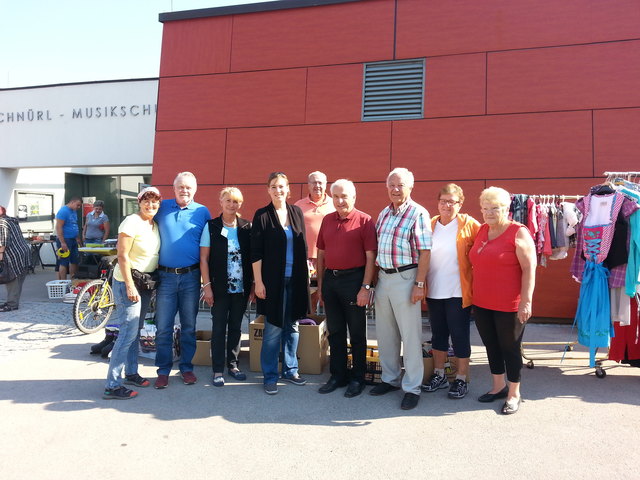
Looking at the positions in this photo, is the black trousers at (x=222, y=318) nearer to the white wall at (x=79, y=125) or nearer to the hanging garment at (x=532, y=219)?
the hanging garment at (x=532, y=219)

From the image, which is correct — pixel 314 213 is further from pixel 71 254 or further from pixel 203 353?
pixel 71 254

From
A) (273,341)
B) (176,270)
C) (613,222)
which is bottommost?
(273,341)

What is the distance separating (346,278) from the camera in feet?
11.2

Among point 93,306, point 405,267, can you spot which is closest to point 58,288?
point 93,306

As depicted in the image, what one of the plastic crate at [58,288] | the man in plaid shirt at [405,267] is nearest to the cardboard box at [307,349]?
the man in plaid shirt at [405,267]

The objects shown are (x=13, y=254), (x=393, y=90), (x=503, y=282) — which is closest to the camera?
(x=503, y=282)

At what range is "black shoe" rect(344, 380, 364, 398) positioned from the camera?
347 cm

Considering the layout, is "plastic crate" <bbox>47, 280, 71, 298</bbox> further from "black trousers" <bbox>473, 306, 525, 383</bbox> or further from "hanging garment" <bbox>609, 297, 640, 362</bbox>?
"hanging garment" <bbox>609, 297, 640, 362</bbox>

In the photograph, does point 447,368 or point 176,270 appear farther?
point 447,368

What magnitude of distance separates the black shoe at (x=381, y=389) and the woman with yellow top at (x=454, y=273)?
48 centimetres

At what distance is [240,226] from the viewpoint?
12.3 ft

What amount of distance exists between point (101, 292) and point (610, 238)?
5.68 m

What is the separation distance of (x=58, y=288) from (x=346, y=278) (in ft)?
19.9

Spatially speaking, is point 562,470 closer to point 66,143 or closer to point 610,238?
point 610,238
